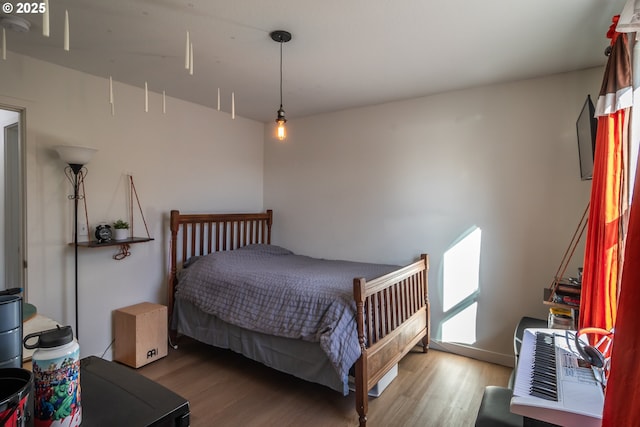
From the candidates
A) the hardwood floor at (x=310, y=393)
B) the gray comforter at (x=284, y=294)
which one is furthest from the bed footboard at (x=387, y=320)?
the hardwood floor at (x=310, y=393)

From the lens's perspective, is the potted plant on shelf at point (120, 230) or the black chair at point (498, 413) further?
the potted plant on shelf at point (120, 230)

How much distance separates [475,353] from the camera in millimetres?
3008

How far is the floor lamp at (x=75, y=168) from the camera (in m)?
2.41

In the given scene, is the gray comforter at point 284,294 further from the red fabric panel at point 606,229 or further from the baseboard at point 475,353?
the red fabric panel at point 606,229

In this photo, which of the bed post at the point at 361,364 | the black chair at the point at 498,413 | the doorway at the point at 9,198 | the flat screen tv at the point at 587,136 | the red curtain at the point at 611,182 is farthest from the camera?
the doorway at the point at 9,198

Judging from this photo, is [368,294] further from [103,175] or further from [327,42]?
[103,175]

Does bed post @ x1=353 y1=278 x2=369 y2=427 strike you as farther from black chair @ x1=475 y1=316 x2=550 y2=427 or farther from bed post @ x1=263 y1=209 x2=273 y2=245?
bed post @ x1=263 y1=209 x2=273 y2=245

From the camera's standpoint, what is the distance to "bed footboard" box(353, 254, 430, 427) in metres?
2.10

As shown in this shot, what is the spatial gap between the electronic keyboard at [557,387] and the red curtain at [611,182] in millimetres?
261

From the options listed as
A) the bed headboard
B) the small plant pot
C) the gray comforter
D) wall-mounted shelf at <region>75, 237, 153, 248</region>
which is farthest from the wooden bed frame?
the small plant pot

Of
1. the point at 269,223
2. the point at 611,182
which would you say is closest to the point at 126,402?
the point at 611,182

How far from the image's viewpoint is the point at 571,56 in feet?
7.67

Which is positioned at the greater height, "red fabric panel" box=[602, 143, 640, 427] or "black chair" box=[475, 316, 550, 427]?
"red fabric panel" box=[602, 143, 640, 427]

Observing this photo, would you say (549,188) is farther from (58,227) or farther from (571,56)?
(58,227)
